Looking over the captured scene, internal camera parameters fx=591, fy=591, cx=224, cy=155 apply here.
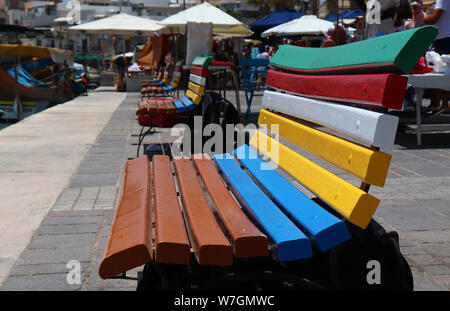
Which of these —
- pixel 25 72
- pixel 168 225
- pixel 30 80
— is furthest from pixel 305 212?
pixel 25 72

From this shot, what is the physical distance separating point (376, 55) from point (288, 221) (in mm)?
706

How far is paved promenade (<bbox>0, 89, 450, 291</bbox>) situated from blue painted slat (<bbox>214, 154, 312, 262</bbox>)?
68cm

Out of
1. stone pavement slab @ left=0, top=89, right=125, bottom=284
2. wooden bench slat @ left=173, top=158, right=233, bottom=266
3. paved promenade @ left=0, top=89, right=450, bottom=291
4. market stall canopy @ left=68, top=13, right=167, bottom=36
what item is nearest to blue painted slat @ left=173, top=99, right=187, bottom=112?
paved promenade @ left=0, top=89, right=450, bottom=291

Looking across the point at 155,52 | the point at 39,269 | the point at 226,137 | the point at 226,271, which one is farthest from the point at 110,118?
the point at 226,271

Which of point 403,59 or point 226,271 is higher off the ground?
point 403,59

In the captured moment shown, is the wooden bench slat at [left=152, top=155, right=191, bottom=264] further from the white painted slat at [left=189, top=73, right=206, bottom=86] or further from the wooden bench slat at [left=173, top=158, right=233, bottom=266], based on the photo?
the white painted slat at [left=189, top=73, right=206, bottom=86]

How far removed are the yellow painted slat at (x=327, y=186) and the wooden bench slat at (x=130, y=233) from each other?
716 millimetres

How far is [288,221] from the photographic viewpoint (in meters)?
2.26

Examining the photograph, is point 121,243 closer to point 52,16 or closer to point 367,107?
point 367,107

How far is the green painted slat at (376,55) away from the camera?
1.98m

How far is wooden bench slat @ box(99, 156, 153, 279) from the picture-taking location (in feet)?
6.51

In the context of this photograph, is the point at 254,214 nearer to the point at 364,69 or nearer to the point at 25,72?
the point at 364,69
